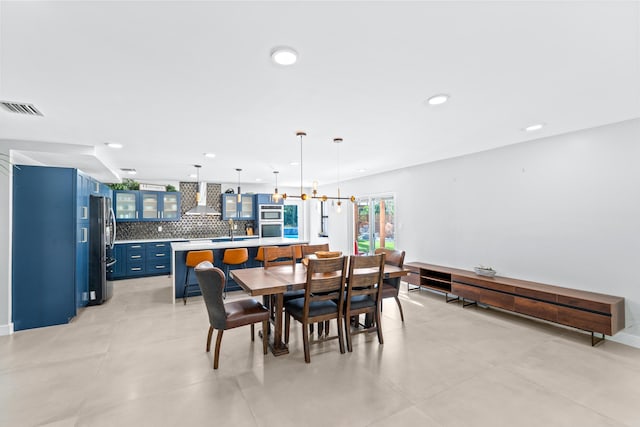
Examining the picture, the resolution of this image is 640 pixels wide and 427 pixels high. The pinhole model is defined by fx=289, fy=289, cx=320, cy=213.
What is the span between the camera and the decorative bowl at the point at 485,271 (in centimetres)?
432

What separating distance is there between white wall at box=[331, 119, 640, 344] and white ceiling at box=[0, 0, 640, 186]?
377 millimetres

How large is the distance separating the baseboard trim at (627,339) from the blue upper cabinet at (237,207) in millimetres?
7551

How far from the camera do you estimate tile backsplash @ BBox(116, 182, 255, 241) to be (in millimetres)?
7266

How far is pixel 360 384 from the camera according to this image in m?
2.42

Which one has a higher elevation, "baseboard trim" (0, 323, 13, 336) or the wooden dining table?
the wooden dining table

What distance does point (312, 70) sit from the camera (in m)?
2.06

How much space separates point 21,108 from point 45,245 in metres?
1.90

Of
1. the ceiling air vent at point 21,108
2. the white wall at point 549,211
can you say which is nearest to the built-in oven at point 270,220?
the white wall at point 549,211

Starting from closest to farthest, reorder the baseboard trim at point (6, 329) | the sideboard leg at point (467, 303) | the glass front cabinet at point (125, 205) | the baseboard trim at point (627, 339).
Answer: the baseboard trim at point (627, 339)
the baseboard trim at point (6, 329)
the sideboard leg at point (467, 303)
the glass front cabinet at point (125, 205)

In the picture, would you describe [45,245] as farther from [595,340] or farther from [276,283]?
[595,340]

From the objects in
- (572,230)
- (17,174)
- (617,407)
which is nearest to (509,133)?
(572,230)

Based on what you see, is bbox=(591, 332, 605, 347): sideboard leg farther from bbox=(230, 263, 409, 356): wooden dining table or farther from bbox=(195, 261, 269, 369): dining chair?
bbox=(195, 261, 269, 369): dining chair

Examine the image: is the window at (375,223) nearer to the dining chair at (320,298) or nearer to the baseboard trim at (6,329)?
the dining chair at (320,298)

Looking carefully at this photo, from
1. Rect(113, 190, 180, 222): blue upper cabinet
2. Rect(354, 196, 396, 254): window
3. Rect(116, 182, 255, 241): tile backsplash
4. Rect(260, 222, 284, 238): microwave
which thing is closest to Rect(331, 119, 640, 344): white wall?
Rect(354, 196, 396, 254): window
